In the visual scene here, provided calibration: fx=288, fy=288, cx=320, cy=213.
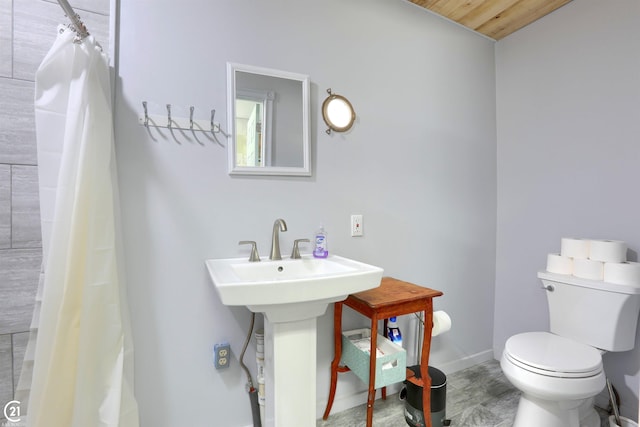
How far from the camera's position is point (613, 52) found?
5.25 ft

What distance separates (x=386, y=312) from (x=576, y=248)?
44.5 inches

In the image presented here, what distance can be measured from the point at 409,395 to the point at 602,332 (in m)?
0.99

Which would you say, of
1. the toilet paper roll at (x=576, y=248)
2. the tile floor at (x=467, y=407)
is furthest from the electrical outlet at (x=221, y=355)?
the toilet paper roll at (x=576, y=248)

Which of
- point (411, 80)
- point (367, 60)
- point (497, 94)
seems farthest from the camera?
point (497, 94)

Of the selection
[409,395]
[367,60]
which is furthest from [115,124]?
[409,395]

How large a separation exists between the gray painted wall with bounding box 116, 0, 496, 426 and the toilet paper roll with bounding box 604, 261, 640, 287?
28.0 inches

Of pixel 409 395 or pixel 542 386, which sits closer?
pixel 542 386

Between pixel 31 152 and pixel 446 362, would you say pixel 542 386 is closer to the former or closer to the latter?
pixel 446 362

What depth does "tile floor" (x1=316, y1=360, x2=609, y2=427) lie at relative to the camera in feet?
4.92

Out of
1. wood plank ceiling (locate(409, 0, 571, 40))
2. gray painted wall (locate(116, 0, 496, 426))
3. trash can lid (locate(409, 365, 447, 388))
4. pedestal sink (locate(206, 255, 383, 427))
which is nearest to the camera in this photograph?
pedestal sink (locate(206, 255, 383, 427))

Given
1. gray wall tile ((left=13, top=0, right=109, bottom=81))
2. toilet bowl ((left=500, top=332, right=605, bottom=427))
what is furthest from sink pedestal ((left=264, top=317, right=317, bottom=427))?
gray wall tile ((left=13, top=0, right=109, bottom=81))

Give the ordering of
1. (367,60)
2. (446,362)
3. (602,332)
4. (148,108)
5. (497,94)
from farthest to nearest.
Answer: (497,94)
(446,362)
(367,60)
(602,332)
(148,108)

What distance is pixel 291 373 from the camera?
1138mm

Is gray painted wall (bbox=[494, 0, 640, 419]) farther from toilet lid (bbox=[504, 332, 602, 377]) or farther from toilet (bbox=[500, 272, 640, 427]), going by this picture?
toilet lid (bbox=[504, 332, 602, 377])
